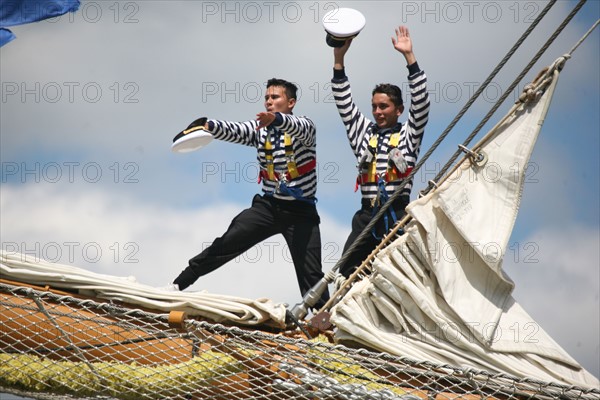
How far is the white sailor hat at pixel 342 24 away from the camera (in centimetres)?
557

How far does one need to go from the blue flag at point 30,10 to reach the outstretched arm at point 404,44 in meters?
2.08

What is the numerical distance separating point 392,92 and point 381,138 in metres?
0.29

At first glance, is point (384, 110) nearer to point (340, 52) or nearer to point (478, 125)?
point (340, 52)

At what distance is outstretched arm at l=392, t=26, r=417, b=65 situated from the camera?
552 cm

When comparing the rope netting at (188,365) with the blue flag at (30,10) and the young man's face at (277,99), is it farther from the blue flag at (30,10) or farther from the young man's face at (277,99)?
the blue flag at (30,10)

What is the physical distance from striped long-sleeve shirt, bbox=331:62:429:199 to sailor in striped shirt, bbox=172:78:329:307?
0.28m

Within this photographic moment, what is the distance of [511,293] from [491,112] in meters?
0.92

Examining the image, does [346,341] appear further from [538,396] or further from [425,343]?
[538,396]

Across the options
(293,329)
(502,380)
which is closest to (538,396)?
(502,380)

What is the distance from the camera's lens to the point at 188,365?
171 inches

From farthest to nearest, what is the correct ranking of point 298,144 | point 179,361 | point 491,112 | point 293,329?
point 298,144 → point 491,112 → point 293,329 → point 179,361

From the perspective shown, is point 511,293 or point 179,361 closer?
point 179,361

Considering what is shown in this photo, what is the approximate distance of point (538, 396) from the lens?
4.48 meters

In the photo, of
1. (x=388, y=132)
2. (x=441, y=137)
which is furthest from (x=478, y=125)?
(x=388, y=132)
